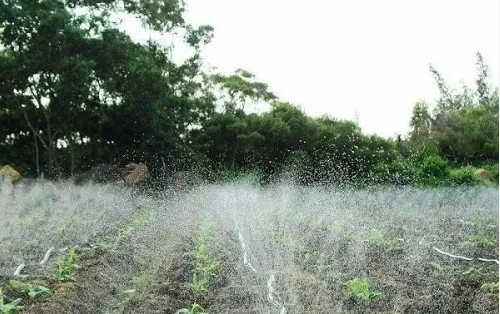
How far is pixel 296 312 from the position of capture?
2922 millimetres

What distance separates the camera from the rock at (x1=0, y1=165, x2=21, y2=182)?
37.5ft

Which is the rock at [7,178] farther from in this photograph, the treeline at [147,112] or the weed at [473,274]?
the weed at [473,274]

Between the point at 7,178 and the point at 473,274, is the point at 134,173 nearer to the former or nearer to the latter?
the point at 7,178

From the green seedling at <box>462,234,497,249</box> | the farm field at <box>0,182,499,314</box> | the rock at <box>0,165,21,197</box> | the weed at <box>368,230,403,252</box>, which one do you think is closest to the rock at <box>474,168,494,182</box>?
the farm field at <box>0,182,499,314</box>

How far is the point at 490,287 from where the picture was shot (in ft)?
10.7

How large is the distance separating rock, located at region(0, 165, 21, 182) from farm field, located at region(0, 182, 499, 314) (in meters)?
2.67

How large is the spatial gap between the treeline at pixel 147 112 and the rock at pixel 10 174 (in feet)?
2.14

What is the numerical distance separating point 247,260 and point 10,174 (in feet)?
29.6

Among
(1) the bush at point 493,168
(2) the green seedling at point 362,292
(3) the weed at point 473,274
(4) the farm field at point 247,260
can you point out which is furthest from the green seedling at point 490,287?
(1) the bush at point 493,168

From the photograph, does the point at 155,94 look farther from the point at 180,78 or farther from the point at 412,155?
the point at 412,155

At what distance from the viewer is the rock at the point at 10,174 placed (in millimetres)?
11430

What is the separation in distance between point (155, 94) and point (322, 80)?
478 cm

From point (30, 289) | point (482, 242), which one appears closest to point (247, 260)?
point (30, 289)

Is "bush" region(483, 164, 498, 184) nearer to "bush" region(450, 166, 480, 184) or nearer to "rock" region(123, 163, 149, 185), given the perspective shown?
"bush" region(450, 166, 480, 184)
